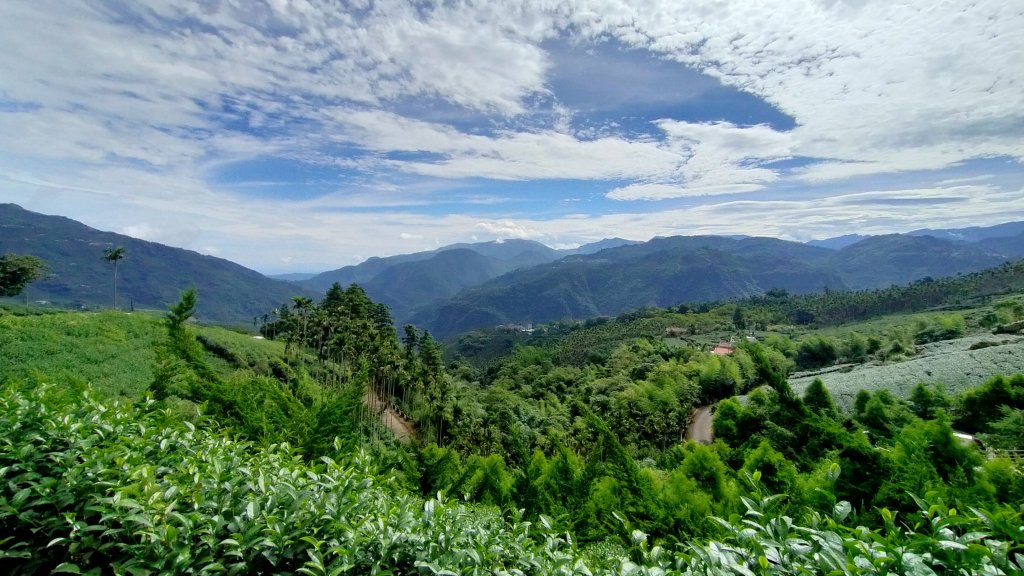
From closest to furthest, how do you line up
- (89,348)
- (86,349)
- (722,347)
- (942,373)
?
(86,349), (89,348), (942,373), (722,347)

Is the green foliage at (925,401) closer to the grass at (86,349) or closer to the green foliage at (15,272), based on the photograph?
the grass at (86,349)

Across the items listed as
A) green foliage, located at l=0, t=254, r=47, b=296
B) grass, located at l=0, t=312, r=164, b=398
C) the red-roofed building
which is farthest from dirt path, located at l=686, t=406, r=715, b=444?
green foliage, located at l=0, t=254, r=47, b=296

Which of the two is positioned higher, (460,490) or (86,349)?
(86,349)

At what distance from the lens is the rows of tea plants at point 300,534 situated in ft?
5.38

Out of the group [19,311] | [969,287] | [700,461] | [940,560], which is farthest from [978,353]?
[969,287]

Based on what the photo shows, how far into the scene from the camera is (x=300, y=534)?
1.89 meters

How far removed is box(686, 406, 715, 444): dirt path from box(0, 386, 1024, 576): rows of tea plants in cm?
3463

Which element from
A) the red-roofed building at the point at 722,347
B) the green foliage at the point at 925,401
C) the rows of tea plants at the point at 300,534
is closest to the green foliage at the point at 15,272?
the rows of tea plants at the point at 300,534

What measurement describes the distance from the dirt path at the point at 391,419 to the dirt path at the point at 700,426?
21.2 m

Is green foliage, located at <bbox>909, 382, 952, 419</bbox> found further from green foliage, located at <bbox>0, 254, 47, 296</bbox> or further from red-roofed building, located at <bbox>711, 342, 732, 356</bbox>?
green foliage, located at <bbox>0, 254, 47, 296</bbox>

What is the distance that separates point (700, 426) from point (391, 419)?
25.8 metres

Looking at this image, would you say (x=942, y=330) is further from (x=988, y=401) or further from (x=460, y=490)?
(x=460, y=490)

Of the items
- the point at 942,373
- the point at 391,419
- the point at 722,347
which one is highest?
the point at 942,373

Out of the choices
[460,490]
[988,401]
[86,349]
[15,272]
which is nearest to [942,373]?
[988,401]
